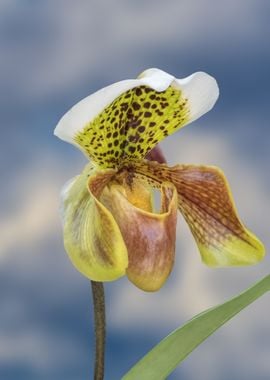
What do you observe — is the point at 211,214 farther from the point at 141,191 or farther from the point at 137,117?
the point at 137,117

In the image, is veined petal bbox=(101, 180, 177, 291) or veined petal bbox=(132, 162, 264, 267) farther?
veined petal bbox=(132, 162, 264, 267)

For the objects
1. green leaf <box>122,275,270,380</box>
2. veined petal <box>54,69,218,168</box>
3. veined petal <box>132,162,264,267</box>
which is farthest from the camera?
veined petal <box>132,162,264,267</box>

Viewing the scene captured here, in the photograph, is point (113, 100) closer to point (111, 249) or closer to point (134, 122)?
point (134, 122)

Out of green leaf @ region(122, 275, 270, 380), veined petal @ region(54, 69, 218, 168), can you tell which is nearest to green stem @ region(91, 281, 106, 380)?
green leaf @ region(122, 275, 270, 380)

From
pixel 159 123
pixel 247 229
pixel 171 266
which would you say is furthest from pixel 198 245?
pixel 159 123

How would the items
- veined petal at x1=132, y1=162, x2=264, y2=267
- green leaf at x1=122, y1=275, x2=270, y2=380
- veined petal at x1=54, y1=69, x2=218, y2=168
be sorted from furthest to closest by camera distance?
veined petal at x1=132, y1=162, x2=264, y2=267
veined petal at x1=54, y1=69, x2=218, y2=168
green leaf at x1=122, y1=275, x2=270, y2=380

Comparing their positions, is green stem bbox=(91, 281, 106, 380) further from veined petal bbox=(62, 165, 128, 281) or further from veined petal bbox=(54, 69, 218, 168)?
veined petal bbox=(54, 69, 218, 168)

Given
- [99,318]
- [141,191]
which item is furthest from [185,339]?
[141,191]
